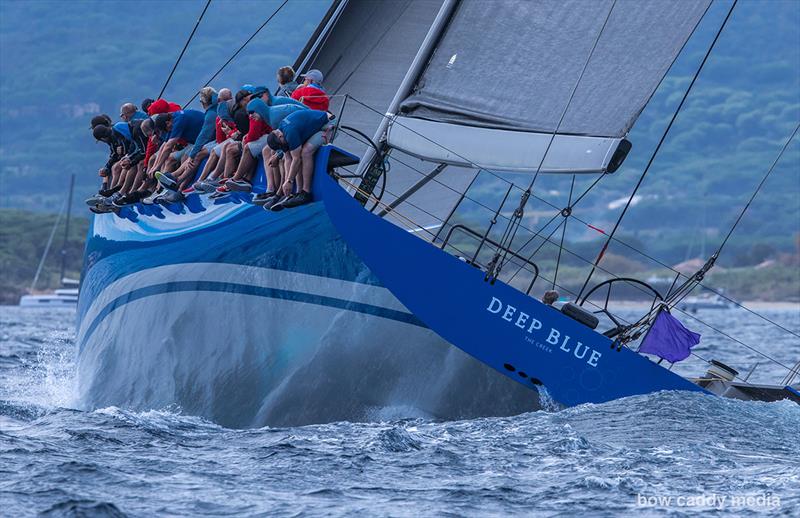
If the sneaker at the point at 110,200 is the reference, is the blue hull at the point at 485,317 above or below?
below

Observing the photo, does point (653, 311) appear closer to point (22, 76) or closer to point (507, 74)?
point (507, 74)

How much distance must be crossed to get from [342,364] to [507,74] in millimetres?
2896

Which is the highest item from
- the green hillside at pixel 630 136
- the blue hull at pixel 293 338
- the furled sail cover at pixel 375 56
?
the green hillside at pixel 630 136

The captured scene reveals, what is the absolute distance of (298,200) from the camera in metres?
11.4

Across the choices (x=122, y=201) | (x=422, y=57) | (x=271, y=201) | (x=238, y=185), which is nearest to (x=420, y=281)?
(x=271, y=201)

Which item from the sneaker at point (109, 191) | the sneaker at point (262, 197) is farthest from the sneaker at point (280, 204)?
the sneaker at point (109, 191)

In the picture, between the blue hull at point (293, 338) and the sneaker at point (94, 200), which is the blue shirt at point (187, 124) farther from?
the blue hull at point (293, 338)

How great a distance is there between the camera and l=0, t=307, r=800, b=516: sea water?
9.02m

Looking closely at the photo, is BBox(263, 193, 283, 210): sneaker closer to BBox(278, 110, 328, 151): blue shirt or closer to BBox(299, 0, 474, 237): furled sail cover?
BBox(278, 110, 328, 151): blue shirt

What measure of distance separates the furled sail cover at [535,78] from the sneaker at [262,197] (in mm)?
1369

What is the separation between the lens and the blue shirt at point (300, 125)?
37.7ft

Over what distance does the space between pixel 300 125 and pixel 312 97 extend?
0.85 meters

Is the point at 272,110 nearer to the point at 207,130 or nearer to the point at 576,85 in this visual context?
the point at 207,130

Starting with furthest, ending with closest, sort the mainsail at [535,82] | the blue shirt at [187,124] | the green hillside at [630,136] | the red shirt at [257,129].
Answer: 1. the green hillside at [630,136]
2. the blue shirt at [187,124]
3. the mainsail at [535,82]
4. the red shirt at [257,129]
